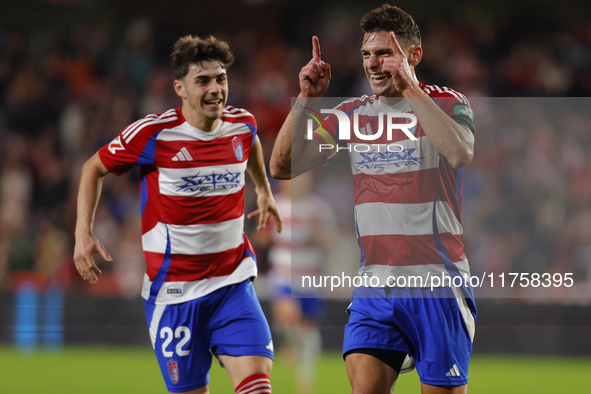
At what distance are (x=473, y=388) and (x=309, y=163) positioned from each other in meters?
5.36

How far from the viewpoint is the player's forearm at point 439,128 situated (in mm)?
3785

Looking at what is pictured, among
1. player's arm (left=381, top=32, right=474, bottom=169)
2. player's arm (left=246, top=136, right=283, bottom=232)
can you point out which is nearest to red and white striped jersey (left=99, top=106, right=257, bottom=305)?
player's arm (left=246, top=136, right=283, bottom=232)

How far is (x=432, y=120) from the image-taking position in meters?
3.79

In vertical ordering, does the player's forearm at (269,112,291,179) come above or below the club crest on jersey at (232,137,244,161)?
below

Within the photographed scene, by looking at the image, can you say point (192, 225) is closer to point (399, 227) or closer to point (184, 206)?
point (184, 206)

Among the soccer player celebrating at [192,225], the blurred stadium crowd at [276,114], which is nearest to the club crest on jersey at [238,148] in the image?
the soccer player celebrating at [192,225]

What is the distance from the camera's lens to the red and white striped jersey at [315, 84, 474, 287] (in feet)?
13.7

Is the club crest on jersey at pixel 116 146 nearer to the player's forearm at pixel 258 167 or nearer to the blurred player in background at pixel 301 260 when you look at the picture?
the player's forearm at pixel 258 167

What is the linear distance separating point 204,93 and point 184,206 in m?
0.71

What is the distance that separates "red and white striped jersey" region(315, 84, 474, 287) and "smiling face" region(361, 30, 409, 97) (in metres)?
0.21

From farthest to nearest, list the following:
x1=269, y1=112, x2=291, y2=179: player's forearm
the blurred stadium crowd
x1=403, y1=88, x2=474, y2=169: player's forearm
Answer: the blurred stadium crowd → x1=269, y1=112, x2=291, y2=179: player's forearm → x1=403, y1=88, x2=474, y2=169: player's forearm

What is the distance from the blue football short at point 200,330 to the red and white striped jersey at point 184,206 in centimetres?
7

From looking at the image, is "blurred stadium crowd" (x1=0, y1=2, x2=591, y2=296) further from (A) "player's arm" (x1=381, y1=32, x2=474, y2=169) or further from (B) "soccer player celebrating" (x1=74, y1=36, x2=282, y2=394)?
(A) "player's arm" (x1=381, y1=32, x2=474, y2=169)

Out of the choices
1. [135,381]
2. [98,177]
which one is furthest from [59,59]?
[98,177]
